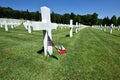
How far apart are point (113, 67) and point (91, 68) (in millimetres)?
849

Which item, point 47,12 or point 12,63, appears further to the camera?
point 47,12

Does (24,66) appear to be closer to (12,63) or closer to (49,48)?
(12,63)

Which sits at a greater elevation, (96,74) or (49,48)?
(49,48)

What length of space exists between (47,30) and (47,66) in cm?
161

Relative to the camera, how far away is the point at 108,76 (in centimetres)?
383

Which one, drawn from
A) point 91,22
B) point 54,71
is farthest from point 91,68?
point 91,22

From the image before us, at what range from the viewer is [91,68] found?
14.3ft

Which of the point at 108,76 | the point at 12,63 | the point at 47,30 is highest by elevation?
the point at 47,30

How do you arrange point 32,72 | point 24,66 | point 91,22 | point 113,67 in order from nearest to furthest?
1. point 32,72
2. point 24,66
3. point 113,67
4. point 91,22

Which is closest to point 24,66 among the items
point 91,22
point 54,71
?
point 54,71

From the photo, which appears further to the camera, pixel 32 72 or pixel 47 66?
pixel 47 66

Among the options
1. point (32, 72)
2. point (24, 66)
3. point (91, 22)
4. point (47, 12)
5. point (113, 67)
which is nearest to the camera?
point (32, 72)

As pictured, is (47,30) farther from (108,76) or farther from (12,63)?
(108,76)

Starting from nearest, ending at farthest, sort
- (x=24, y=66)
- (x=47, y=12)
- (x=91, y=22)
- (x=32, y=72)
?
1. (x=32, y=72)
2. (x=24, y=66)
3. (x=47, y=12)
4. (x=91, y=22)
